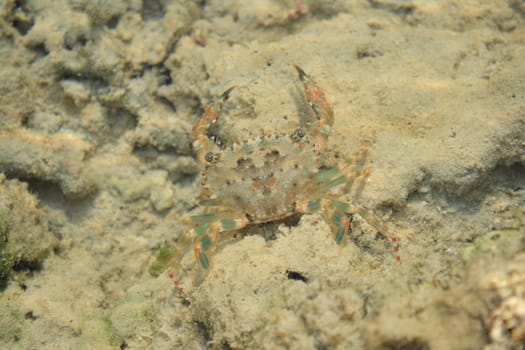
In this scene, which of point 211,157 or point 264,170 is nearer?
point 264,170

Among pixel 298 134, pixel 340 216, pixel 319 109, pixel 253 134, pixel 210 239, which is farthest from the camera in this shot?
pixel 253 134

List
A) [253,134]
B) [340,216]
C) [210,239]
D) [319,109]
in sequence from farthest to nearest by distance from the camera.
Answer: [253,134], [319,109], [210,239], [340,216]

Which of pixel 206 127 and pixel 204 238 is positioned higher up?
pixel 206 127

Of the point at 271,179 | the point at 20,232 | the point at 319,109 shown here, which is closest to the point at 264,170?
the point at 271,179

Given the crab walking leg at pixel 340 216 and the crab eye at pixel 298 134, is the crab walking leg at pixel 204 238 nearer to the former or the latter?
the crab walking leg at pixel 340 216

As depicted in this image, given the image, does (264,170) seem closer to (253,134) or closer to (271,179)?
(271,179)

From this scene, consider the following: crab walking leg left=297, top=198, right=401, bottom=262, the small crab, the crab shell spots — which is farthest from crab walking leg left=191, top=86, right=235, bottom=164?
crab walking leg left=297, top=198, right=401, bottom=262

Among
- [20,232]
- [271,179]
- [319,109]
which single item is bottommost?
[20,232]

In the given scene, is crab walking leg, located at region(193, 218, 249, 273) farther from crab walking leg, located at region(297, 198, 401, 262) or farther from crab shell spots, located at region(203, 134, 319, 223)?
crab walking leg, located at region(297, 198, 401, 262)
